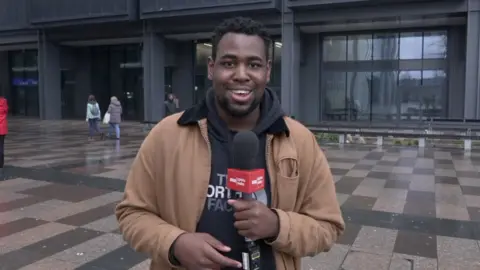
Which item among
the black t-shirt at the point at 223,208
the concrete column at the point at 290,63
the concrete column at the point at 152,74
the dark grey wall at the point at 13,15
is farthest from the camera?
the dark grey wall at the point at 13,15

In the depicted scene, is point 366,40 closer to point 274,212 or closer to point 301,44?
point 301,44

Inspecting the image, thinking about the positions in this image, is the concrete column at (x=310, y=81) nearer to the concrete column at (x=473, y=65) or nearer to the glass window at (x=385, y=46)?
the glass window at (x=385, y=46)

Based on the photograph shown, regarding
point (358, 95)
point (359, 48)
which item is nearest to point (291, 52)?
point (359, 48)

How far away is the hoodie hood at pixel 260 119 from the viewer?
6.03 ft

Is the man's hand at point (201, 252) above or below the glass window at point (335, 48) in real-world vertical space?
below

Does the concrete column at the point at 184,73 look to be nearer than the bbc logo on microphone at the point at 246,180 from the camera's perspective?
No

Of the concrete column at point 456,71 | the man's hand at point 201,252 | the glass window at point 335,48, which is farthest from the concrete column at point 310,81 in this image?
the man's hand at point 201,252

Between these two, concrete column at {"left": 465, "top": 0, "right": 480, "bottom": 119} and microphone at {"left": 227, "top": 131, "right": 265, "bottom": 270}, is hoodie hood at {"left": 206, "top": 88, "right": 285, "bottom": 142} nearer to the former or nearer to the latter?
microphone at {"left": 227, "top": 131, "right": 265, "bottom": 270}

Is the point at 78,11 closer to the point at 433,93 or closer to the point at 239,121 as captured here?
the point at 433,93

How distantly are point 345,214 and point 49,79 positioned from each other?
27943 millimetres

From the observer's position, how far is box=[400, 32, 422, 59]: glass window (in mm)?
24812

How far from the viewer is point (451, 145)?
16.2 metres

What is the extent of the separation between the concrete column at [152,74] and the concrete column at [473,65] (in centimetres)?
1630

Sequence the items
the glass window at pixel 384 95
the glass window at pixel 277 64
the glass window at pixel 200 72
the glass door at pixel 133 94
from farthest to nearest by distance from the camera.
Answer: the glass door at pixel 133 94, the glass window at pixel 200 72, the glass window at pixel 277 64, the glass window at pixel 384 95
